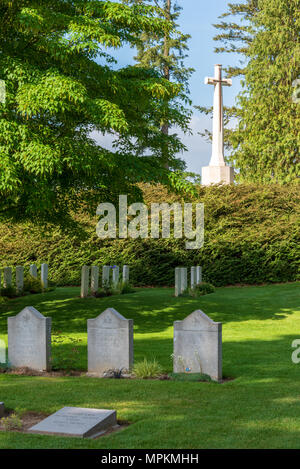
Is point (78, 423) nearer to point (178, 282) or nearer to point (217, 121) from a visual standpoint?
point (178, 282)

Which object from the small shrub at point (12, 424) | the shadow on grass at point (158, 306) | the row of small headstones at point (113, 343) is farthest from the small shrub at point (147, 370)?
the shadow on grass at point (158, 306)

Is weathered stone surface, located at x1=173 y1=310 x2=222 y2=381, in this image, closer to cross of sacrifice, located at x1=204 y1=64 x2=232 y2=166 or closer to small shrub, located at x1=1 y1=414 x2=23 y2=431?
small shrub, located at x1=1 y1=414 x2=23 y2=431

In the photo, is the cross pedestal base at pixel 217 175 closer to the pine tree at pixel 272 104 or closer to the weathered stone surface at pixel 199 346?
the pine tree at pixel 272 104

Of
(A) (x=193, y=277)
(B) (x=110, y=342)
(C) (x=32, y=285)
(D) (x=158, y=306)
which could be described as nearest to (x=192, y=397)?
(B) (x=110, y=342)

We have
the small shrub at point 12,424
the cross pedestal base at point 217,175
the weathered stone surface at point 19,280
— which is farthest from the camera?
the cross pedestal base at point 217,175

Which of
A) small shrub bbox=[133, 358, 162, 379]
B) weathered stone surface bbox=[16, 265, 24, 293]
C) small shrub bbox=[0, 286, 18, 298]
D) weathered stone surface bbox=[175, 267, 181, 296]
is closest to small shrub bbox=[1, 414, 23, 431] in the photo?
small shrub bbox=[133, 358, 162, 379]

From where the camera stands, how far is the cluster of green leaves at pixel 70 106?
Result: 432 inches

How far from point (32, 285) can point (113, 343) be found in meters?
11.2

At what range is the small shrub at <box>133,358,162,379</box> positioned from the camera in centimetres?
773

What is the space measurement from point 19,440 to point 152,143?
10.2m

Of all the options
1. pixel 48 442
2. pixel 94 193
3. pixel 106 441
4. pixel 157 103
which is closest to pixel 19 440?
pixel 48 442

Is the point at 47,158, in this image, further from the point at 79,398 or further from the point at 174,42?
the point at 174,42

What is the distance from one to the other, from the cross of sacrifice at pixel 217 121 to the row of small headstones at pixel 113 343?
18.6 metres

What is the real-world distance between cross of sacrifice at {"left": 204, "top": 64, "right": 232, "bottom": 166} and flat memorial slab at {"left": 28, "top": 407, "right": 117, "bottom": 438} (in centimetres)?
2106
